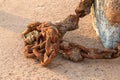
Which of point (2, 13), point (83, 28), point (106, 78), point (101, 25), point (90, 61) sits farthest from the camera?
point (2, 13)

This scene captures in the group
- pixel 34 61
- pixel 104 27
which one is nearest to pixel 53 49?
pixel 34 61

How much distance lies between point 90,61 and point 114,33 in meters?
0.29

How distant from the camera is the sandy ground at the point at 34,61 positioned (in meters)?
2.27

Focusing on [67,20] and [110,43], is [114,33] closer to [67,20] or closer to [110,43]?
[110,43]

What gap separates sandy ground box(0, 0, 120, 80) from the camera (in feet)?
7.46

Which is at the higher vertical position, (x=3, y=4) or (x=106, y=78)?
(x=3, y=4)

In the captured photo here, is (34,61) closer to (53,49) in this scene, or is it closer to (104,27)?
(53,49)

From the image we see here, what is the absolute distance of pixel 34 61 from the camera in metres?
2.42

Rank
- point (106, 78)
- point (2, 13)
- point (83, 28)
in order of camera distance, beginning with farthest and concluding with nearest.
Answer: point (2, 13)
point (83, 28)
point (106, 78)

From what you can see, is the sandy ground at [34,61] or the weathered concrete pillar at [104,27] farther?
the weathered concrete pillar at [104,27]

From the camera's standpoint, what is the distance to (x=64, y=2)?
3316mm

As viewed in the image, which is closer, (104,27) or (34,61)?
(34,61)

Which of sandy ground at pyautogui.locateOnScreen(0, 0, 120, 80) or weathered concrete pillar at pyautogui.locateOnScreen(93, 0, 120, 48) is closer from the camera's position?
sandy ground at pyautogui.locateOnScreen(0, 0, 120, 80)

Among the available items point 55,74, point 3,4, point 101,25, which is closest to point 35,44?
point 55,74
